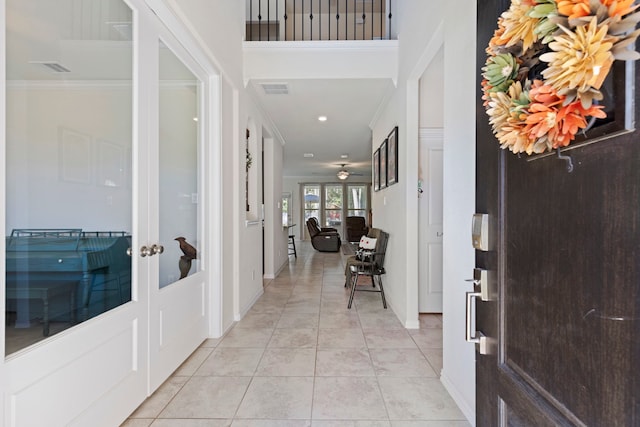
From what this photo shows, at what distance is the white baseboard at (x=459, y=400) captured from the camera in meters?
1.70

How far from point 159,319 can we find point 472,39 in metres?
2.46

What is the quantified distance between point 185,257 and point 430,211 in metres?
2.49

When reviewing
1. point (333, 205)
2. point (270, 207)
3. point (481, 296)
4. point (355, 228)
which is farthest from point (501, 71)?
point (333, 205)

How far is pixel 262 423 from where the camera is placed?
1.72 m

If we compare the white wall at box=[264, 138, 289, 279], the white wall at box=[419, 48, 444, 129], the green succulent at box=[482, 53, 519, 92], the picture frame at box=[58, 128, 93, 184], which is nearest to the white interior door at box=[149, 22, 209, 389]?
the picture frame at box=[58, 128, 93, 184]

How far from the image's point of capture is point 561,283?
65 cm

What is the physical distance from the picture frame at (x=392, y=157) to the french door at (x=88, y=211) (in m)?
2.18

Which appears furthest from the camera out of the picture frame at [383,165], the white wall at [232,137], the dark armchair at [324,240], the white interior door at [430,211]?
the dark armchair at [324,240]

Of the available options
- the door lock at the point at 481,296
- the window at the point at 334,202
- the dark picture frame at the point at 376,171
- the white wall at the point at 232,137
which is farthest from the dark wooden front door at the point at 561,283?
the window at the point at 334,202

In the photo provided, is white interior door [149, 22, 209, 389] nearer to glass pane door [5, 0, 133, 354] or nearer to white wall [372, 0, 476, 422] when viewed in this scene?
glass pane door [5, 0, 133, 354]

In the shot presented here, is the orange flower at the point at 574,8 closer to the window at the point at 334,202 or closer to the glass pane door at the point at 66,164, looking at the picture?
the glass pane door at the point at 66,164

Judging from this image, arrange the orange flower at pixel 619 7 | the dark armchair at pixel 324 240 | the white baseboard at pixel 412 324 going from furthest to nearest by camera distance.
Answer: the dark armchair at pixel 324 240 → the white baseboard at pixel 412 324 → the orange flower at pixel 619 7

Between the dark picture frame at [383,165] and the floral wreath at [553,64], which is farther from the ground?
the dark picture frame at [383,165]

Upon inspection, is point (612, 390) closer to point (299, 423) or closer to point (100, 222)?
point (299, 423)
